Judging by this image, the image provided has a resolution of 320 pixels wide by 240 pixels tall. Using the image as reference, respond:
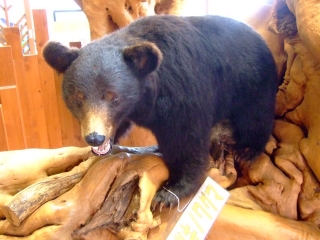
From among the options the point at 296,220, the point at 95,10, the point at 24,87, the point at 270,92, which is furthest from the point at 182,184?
the point at 24,87

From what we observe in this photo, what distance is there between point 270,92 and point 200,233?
962 millimetres

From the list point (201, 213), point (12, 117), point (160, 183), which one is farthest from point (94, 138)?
point (12, 117)

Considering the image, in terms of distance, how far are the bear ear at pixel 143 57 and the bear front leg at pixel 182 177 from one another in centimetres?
50

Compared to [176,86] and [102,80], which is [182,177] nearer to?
[176,86]

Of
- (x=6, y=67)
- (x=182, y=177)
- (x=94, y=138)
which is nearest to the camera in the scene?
(x=94, y=138)

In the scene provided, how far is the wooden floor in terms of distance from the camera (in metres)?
2.78

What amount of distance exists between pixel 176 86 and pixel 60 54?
23.1 inches

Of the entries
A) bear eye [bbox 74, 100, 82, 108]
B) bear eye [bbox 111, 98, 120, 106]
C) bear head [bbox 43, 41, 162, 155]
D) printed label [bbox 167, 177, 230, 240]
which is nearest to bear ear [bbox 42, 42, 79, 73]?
bear head [bbox 43, 41, 162, 155]

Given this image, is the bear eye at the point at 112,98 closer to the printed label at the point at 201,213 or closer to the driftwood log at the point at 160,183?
the driftwood log at the point at 160,183

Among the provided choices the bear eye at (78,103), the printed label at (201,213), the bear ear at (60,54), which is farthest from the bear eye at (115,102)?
the printed label at (201,213)

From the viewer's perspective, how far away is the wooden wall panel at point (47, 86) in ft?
9.31

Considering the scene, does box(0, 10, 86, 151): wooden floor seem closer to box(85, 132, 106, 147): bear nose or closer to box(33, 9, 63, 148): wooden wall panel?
box(33, 9, 63, 148): wooden wall panel

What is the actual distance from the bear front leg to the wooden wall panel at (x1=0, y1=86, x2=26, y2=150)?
5.42ft

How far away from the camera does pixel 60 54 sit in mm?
1584
